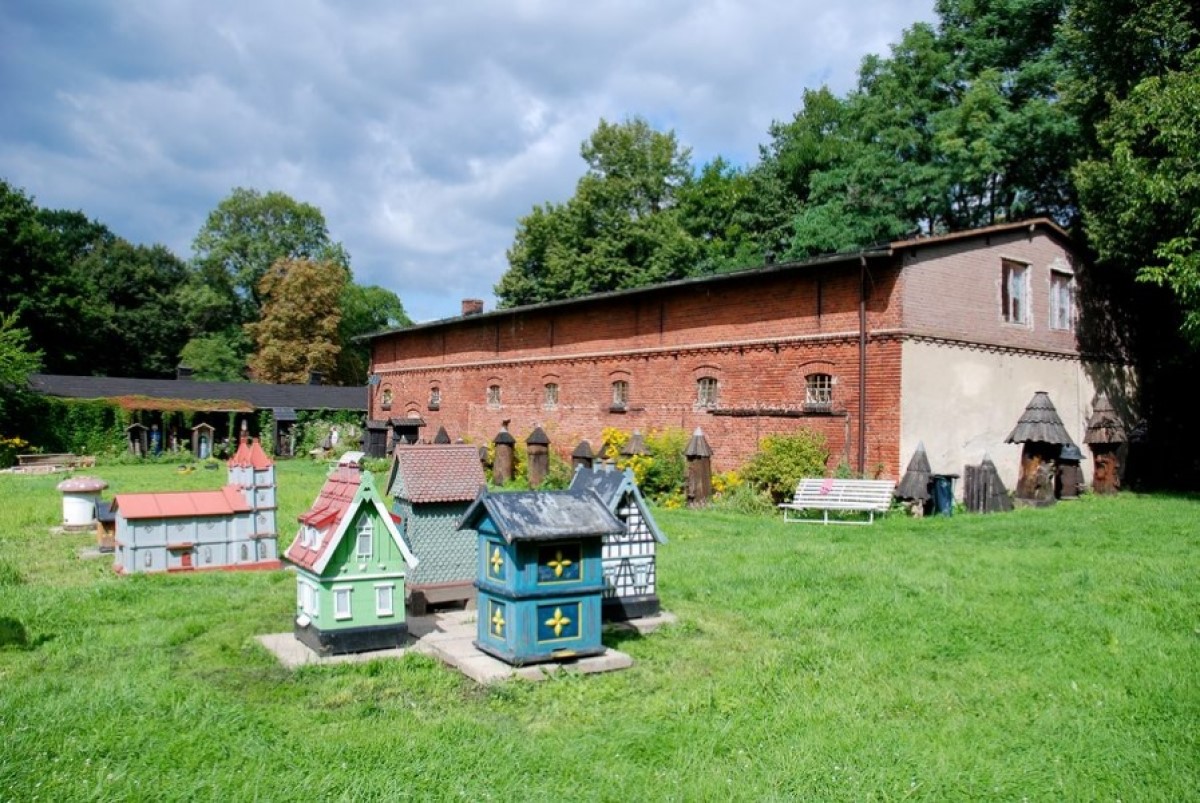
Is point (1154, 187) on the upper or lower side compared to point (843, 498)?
upper

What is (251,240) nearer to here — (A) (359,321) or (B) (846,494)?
(A) (359,321)

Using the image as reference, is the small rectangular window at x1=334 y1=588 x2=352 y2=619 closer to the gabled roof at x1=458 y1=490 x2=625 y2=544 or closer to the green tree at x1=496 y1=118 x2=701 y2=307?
the gabled roof at x1=458 y1=490 x2=625 y2=544

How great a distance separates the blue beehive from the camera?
6.77 m

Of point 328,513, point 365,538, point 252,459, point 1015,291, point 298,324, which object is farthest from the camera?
point 298,324

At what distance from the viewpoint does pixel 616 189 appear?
4528 centimetres

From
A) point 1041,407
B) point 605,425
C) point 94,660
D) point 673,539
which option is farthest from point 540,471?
point 94,660

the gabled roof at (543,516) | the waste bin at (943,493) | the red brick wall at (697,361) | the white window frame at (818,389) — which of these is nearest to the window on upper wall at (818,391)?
the white window frame at (818,389)

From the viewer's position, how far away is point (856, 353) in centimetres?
1817

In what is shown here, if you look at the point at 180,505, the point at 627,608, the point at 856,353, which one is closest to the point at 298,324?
the point at 856,353

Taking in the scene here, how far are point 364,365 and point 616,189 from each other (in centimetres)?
2613

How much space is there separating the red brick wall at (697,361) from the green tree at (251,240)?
36.4m

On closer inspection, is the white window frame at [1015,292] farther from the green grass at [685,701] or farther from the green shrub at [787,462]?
the green grass at [685,701]

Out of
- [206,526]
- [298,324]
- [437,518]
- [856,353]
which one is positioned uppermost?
[298,324]

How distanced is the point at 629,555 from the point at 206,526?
5.84m
